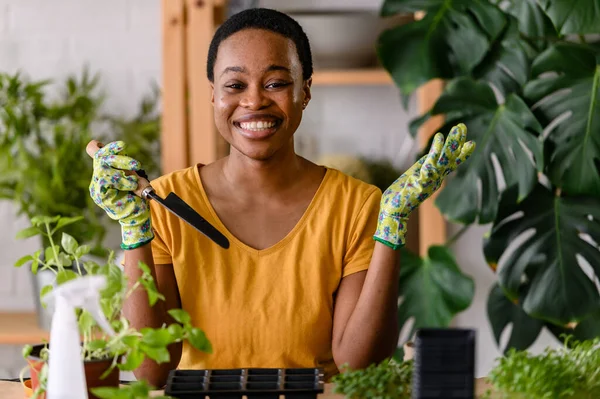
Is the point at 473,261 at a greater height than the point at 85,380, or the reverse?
the point at 473,261

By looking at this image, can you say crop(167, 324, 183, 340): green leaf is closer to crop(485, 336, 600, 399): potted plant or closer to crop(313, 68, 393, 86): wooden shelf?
crop(485, 336, 600, 399): potted plant

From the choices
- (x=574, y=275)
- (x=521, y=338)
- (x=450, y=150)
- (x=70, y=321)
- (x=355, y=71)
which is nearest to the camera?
(x=70, y=321)

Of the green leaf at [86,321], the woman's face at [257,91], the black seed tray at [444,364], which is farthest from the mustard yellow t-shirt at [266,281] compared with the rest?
the black seed tray at [444,364]

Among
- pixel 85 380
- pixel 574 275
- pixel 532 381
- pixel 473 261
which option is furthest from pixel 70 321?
pixel 473 261

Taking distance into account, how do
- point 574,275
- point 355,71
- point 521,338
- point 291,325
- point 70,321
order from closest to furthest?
point 70,321 → point 291,325 → point 574,275 → point 521,338 → point 355,71

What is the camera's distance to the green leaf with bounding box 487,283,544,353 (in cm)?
255

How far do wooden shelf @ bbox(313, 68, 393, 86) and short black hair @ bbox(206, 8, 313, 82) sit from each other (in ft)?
3.19

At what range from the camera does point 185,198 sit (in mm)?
1793

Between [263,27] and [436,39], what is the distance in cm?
89

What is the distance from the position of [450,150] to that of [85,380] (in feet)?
2.16

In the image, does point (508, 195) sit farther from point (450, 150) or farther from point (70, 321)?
point (70, 321)

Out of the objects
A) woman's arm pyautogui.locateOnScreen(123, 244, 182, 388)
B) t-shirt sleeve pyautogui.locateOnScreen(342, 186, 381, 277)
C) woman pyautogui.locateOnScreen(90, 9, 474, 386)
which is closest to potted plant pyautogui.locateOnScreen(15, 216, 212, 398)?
woman's arm pyautogui.locateOnScreen(123, 244, 182, 388)

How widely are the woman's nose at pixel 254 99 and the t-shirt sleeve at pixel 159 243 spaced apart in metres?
0.28

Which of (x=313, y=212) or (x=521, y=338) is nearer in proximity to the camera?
(x=313, y=212)
